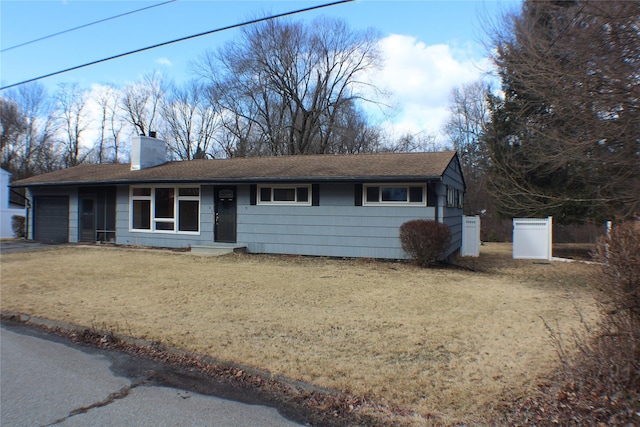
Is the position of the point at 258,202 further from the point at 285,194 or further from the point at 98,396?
the point at 98,396

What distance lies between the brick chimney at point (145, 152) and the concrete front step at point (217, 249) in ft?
18.2

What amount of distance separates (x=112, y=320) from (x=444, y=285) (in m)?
6.50

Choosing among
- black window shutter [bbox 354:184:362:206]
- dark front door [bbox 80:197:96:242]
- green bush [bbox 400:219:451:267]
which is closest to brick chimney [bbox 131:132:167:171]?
dark front door [bbox 80:197:96:242]

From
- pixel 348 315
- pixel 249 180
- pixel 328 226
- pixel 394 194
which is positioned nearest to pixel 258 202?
pixel 249 180

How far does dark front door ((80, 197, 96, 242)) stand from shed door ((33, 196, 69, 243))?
0.94 m

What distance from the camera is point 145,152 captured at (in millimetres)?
18828

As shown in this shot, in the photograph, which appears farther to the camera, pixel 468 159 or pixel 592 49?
pixel 468 159

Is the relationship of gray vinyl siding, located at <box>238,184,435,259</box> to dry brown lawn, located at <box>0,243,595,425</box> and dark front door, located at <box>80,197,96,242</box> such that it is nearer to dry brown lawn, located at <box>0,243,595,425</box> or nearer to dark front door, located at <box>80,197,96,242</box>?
dry brown lawn, located at <box>0,243,595,425</box>

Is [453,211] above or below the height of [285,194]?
below

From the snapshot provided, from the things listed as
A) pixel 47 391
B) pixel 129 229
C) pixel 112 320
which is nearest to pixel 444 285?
pixel 112 320

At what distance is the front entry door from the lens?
604 inches

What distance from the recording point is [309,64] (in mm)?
35250

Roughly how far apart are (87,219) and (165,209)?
13.6 ft

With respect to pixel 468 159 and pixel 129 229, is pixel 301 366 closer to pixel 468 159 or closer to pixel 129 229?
pixel 129 229
